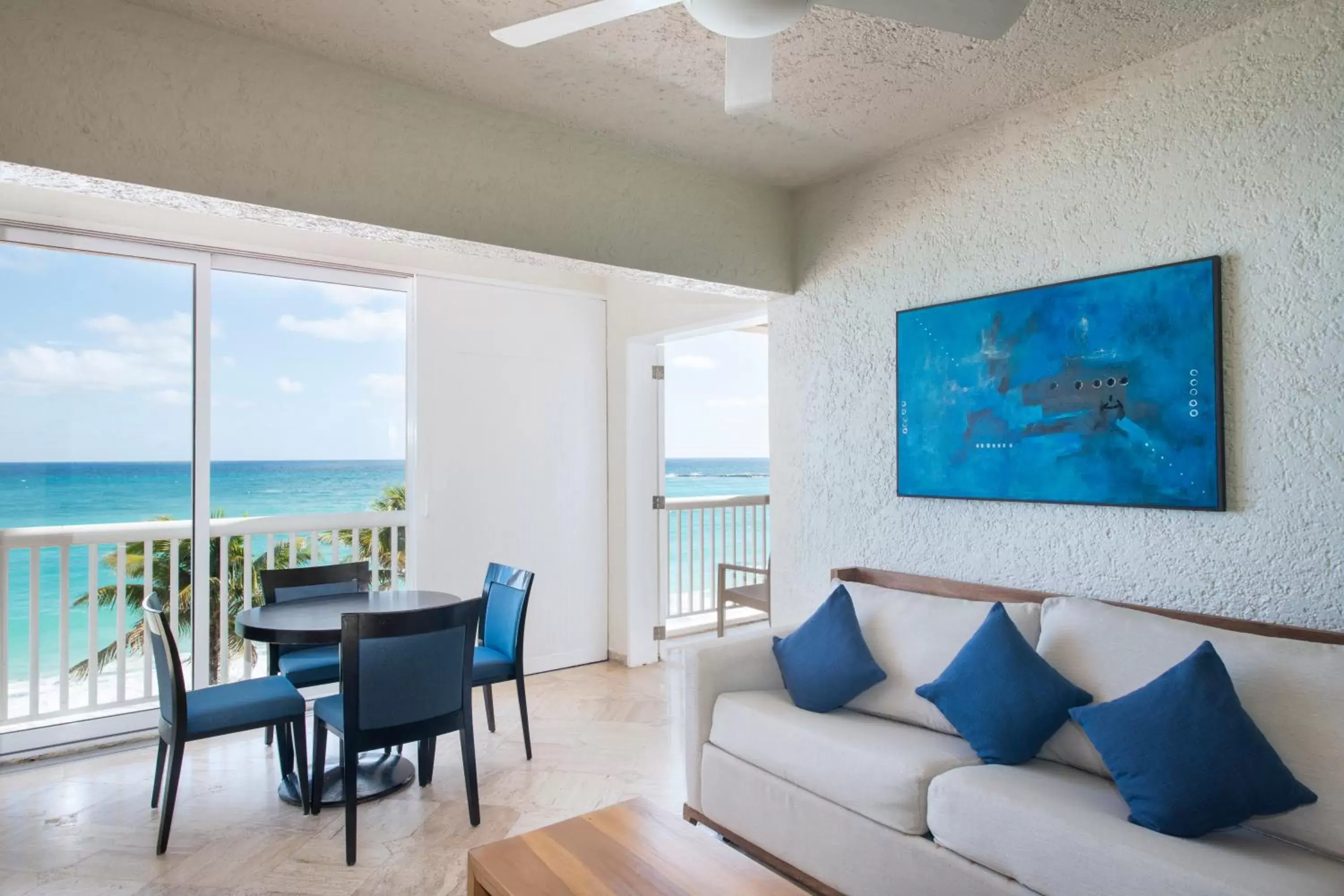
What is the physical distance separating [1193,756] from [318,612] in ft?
9.39

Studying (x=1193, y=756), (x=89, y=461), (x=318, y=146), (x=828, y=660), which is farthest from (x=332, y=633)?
(x=1193, y=756)

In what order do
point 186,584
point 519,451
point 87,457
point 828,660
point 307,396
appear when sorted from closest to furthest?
point 828,660
point 87,457
point 186,584
point 519,451
point 307,396

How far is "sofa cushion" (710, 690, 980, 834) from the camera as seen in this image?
200 centimetres

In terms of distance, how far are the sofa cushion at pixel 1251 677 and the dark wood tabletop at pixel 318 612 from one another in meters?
2.08

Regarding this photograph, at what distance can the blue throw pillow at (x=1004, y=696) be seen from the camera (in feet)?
6.70

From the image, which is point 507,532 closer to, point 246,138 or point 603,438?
point 603,438

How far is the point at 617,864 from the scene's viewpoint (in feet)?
5.79

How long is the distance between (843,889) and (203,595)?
313 centimetres

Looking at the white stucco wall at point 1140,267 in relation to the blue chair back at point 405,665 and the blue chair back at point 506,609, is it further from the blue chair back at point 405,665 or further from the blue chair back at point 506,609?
the blue chair back at point 405,665

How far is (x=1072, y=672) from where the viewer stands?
214cm

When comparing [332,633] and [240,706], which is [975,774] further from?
[240,706]

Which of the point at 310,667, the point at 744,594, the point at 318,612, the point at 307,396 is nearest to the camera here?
the point at 318,612

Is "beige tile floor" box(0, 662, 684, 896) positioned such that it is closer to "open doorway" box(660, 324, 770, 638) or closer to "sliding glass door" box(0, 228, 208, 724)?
"sliding glass door" box(0, 228, 208, 724)

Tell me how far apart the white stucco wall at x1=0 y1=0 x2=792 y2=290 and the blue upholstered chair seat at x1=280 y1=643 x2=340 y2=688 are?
6.30 ft
